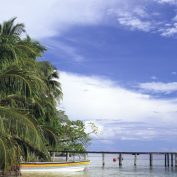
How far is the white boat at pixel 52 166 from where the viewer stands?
129 feet

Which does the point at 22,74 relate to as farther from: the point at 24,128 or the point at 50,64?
the point at 50,64

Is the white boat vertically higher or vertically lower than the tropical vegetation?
lower

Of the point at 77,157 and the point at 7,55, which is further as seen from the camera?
the point at 77,157

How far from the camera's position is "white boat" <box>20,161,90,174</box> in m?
39.4

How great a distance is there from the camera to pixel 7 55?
2225cm

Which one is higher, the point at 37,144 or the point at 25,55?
the point at 25,55

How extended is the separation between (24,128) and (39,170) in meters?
25.2

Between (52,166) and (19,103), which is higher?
(19,103)

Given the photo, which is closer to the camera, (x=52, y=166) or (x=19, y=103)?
(x=19, y=103)

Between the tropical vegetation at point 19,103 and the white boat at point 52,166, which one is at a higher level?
the tropical vegetation at point 19,103

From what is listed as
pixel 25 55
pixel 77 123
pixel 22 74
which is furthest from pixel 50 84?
pixel 22 74

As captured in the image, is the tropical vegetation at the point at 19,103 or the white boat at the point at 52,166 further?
the white boat at the point at 52,166

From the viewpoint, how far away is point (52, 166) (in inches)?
1644

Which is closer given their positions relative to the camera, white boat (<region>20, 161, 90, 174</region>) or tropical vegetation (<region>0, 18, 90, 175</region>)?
tropical vegetation (<region>0, 18, 90, 175</region>)
